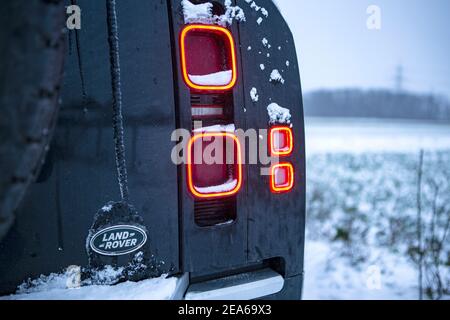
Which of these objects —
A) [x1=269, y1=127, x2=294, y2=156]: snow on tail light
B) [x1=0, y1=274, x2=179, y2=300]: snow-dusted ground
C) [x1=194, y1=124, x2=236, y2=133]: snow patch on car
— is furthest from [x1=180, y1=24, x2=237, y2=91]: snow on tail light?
[x1=0, y1=274, x2=179, y2=300]: snow-dusted ground

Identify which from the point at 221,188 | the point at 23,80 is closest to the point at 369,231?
the point at 221,188

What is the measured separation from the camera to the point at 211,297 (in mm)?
1311

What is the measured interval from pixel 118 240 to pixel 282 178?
74 cm

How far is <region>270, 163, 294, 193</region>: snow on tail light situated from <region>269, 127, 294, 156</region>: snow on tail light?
0.19 ft

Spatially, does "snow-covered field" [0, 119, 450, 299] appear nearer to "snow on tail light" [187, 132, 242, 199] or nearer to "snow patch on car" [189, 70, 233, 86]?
"snow on tail light" [187, 132, 242, 199]

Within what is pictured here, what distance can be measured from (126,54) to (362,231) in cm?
372

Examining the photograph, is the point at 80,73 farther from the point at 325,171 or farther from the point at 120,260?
the point at 325,171

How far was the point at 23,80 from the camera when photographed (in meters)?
0.81

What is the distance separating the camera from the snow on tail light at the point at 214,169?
1.29m

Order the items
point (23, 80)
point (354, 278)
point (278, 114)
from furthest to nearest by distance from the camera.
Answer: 1. point (354, 278)
2. point (278, 114)
3. point (23, 80)

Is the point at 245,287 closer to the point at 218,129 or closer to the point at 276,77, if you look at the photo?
the point at 218,129

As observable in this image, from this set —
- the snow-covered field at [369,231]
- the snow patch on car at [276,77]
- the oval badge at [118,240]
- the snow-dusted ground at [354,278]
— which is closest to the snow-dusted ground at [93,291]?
the oval badge at [118,240]

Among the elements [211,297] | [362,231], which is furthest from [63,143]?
[362,231]

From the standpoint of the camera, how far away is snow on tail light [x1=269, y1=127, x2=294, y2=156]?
55.9 inches
